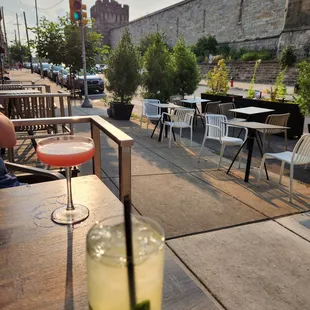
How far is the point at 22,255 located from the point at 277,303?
1.76m

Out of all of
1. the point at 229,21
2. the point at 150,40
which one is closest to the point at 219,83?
the point at 150,40

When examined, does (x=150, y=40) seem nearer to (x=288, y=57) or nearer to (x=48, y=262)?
(x=48, y=262)

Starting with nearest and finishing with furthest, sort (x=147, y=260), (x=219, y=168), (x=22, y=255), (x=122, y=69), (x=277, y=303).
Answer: (x=147, y=260) → (x=22, y=255) → (x=277, y=303) → (x=219, y=168) → (x=122, y=69)

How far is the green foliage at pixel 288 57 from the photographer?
24.9 m

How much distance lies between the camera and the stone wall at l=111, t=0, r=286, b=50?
30.4 meters

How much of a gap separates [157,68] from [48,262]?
862 cm

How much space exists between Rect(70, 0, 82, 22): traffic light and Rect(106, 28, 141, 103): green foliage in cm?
190

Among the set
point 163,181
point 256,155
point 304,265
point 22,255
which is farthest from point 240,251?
point 256,155

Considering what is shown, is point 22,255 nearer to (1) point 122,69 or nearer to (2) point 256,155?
(2) point 256,155

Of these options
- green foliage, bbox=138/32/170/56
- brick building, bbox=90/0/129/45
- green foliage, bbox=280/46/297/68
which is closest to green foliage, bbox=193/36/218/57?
green foliage, bbox=280/46/297/68

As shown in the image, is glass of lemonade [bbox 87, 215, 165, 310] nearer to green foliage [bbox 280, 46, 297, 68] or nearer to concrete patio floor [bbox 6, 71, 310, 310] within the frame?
concrete patio floor [bbox 6, 71, 310, 310]

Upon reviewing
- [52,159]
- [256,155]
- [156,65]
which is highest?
[156,65]

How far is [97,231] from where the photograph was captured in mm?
618

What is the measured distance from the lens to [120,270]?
517 millimetres
